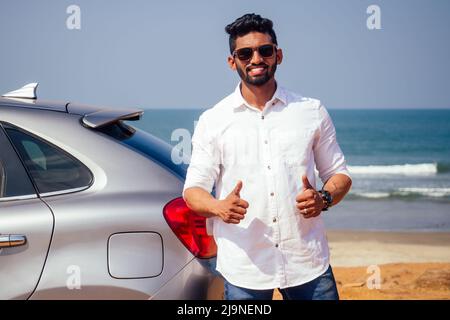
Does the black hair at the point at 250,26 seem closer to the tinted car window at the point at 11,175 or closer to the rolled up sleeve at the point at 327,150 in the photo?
the rolled up sleeve at the point at 327,150

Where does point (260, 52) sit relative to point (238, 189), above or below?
above

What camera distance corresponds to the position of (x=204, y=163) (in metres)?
3.08

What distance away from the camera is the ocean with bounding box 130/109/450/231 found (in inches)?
651

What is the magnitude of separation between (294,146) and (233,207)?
402mm

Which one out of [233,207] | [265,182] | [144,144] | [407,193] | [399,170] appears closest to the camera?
[233,207]

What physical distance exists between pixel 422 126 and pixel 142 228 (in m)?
70.4

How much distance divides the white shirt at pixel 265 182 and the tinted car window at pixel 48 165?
0.55 meters

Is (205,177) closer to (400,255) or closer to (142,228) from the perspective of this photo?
(142,228)

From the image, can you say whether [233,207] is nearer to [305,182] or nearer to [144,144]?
[305,182]

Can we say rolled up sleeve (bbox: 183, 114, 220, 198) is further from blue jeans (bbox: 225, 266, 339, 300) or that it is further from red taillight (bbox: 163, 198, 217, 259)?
blue jeans (bbox: 225, 266, 339, 300)

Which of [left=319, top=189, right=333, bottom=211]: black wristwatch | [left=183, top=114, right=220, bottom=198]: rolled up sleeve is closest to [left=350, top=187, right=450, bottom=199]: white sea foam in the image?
[left=319, top=189, right=333, bottom=211]: black wristwatch

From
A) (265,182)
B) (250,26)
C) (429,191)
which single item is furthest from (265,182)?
(429,191)
